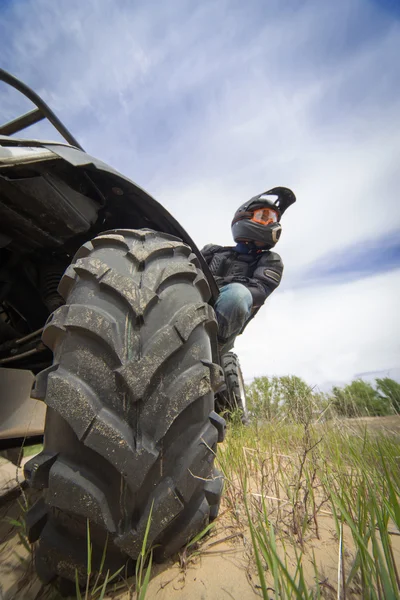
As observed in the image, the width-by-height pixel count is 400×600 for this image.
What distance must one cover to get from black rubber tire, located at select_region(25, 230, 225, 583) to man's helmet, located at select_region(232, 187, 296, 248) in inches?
89.8

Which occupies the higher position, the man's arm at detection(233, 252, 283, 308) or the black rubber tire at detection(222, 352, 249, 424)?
the man's arm at detection(233, 252, 283, 308)

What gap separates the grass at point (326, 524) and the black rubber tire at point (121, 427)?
0.62 ft

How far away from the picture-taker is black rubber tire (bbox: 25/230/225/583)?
0.59 meters

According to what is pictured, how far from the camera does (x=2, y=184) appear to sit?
34.8 inches

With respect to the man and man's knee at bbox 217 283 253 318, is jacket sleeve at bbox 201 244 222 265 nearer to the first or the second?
the man

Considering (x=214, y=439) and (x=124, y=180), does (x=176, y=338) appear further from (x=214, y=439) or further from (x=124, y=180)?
(x=124, y=180)

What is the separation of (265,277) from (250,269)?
0.29m

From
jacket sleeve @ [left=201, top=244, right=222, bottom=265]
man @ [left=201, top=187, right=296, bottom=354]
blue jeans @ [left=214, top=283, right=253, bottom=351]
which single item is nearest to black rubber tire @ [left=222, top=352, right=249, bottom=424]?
man @ [left=201, top=187, right=296, bottom=354]

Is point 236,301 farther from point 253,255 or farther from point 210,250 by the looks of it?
point 210,250

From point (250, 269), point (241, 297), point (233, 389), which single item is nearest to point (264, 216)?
point (250, 269)

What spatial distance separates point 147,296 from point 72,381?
0.89 ft

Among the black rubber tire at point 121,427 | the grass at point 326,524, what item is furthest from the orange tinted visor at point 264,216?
the black rubber tire at point 121,427

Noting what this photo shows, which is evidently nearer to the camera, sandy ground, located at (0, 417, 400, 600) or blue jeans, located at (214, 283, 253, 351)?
sandy ground, located at (0, 417, 400, 600)

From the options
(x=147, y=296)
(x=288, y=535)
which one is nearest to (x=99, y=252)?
(x=147, y=296)
